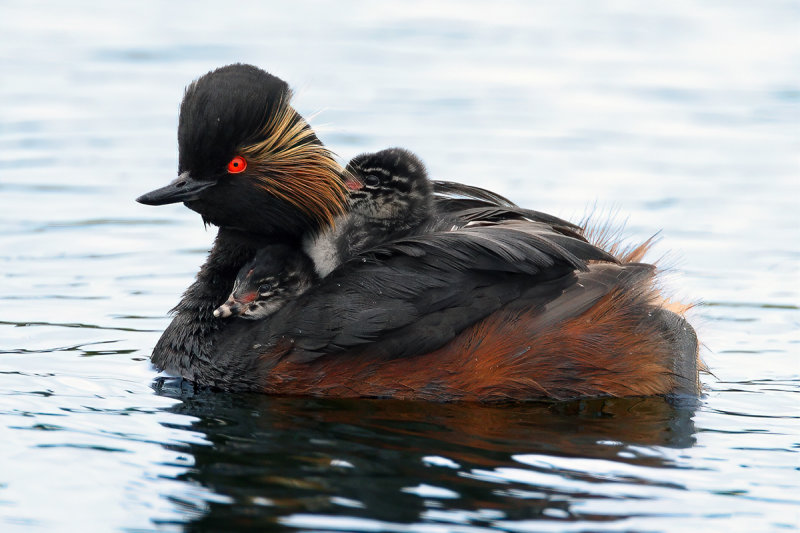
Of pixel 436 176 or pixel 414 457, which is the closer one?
pixel 414 457

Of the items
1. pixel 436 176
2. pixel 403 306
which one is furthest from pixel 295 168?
pixel 436 176

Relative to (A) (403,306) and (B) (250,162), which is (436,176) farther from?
(A) (403,306)

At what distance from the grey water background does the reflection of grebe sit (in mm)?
163

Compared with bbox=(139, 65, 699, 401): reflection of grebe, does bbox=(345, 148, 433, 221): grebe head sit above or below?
above

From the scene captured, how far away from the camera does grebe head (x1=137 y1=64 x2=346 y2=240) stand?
7512 mm

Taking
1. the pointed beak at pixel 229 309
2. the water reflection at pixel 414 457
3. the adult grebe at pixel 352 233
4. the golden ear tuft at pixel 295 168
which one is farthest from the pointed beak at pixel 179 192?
the water reflection at pixel 414 457

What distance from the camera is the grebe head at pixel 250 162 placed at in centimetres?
751

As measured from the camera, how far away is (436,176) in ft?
41.5

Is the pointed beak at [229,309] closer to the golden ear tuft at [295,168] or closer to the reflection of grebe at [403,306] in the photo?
the reflection of grebe at [403,306]

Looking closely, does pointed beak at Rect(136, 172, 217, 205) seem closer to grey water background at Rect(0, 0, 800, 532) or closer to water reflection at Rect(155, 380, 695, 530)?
grey water background at Rect(0, 0, 800, 532)

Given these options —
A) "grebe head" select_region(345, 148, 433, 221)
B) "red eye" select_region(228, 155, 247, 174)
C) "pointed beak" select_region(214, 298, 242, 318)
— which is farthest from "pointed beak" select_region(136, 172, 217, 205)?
"grebe head" select_region(345, 148, 433, 221)

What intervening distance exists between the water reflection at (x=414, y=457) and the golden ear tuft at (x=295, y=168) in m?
1.19

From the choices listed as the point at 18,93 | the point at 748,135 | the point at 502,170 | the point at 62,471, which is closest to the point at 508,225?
the point at 62,471

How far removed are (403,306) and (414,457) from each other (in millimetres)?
1011
